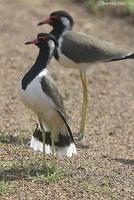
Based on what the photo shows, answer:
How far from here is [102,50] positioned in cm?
802

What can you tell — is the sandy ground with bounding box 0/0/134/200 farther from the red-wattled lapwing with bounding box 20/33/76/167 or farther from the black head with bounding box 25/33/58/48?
the black head with bounding box 25/33/58/48

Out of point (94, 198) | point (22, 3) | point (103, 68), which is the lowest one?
point (94, 198)

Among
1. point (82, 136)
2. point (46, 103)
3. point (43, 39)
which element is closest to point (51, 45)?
point (43, 39)

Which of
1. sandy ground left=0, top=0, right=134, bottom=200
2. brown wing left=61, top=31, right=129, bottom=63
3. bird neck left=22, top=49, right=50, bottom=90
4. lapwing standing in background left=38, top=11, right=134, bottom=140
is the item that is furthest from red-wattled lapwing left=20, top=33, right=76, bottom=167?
brown wing left=61, top=31, right=129, bottom=63

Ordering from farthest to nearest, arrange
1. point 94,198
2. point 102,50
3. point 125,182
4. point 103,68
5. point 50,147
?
point 103,68
point 102,50
point 50,147
point 125,182
point 94,198

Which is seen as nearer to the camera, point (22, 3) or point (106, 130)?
point (106, 130)

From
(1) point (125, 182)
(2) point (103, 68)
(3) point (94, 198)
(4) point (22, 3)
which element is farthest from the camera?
(4) point (22, 3)

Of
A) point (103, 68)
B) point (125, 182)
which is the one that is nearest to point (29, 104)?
point (125, 182)

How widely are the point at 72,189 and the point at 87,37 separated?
2702 millimetres

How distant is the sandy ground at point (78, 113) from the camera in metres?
5.93

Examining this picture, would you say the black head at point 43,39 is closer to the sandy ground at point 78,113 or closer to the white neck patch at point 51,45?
the white neck patch at point 51,45

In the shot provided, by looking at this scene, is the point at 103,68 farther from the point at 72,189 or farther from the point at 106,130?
the point at 72,189

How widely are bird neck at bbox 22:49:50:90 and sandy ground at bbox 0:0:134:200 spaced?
805 mm

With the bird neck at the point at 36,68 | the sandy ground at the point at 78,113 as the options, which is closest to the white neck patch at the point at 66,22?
the sandy ground at the point at 78,113
